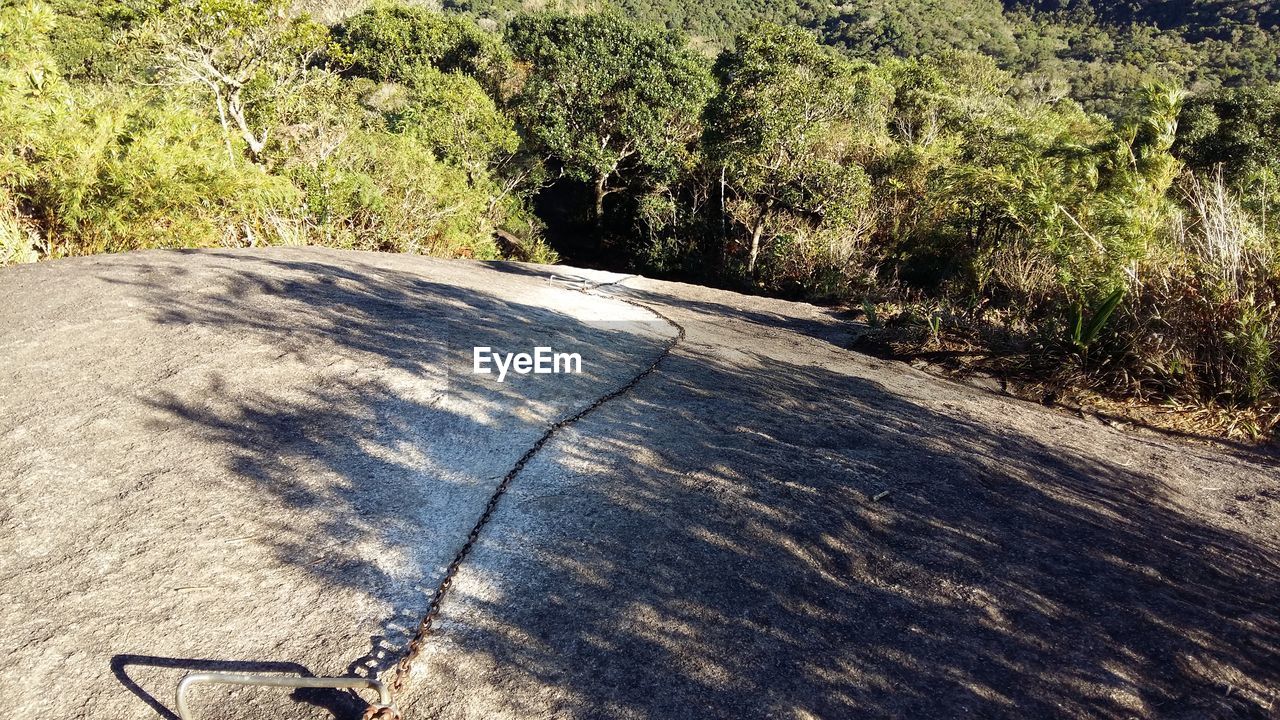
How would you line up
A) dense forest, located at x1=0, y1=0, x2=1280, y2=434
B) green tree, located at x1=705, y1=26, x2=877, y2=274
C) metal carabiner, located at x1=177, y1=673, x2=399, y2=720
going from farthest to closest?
green tree, located at x1=705, y1=26, x2=877, y2=274
dense forest, located at x1=0, y1=0, x2=1280, y2=434
metal carabiner, located at x1=177, y1=673, x2=399, y2=720

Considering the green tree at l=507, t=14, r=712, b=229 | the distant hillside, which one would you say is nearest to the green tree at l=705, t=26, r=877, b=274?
the green tree at l=507, t=14, r=712, b=229

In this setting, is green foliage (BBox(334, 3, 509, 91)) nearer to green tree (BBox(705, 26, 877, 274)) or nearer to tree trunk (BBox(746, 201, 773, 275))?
green tree (BBox(705, 26, 877, 274))

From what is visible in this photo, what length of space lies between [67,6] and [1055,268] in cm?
3200

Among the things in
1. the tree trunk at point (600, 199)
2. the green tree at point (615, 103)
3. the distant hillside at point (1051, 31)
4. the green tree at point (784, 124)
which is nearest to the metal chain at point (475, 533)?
the green tree at point (784, 124)

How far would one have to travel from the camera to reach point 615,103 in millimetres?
17391

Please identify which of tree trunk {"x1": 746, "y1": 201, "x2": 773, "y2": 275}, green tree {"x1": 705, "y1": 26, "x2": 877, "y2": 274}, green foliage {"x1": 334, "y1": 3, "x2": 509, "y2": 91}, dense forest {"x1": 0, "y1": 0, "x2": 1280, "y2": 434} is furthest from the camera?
green foliage {"x1": 334, "y1": 3, "x2": 509, "y2": 91}

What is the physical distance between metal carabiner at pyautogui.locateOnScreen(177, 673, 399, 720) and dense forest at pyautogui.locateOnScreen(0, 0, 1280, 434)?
5.43m

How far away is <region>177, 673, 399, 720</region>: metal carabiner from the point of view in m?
1.87

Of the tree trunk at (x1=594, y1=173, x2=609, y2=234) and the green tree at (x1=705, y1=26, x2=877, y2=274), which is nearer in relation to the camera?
the green tree at (x1=705, y1=26, x2=877, y2=274)

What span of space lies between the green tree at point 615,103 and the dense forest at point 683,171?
0.09m

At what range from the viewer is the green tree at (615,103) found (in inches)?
660

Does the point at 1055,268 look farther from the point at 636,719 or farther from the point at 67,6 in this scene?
the point at 67,6

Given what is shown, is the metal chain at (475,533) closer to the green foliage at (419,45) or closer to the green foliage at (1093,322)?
the green foliage at (1093,322)

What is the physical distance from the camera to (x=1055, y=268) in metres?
6.27
